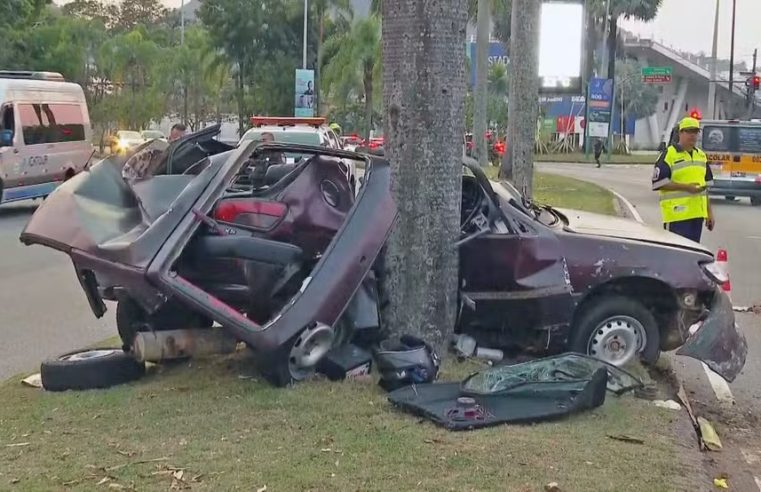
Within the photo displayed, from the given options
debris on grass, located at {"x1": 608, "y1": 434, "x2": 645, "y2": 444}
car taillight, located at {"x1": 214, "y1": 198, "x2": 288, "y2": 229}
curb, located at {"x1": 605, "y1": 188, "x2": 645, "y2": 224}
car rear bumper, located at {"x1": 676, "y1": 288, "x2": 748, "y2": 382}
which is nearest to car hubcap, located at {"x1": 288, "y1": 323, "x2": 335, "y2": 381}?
car taillight, located at {"x1": 214, "y1": 198, "x2": 288, "y2": 229}

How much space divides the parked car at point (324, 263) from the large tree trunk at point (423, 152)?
270 mm

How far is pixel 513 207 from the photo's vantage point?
22.9 feet

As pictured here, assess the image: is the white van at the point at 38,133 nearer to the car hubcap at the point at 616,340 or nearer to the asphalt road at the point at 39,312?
the asphalt road at the point at 39,312

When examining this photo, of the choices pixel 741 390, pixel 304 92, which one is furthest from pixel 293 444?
pixel 304 92

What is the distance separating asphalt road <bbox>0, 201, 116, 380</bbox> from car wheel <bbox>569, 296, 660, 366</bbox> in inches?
162

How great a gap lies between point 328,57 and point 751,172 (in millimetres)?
28009

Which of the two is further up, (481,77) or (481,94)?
(481,77)

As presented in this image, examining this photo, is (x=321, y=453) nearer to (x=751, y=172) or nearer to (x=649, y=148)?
(x=751, y=172)

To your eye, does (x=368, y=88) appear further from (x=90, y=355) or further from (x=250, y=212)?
(x=250, y=212)

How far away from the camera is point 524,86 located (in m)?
15.2

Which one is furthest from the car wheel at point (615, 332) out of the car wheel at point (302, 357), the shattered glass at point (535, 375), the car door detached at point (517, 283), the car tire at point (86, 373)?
the car tire at point (86, 373)

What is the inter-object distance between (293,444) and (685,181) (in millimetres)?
6034

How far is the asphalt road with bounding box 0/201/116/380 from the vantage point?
804 cm

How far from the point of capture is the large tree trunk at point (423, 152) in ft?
20.3
